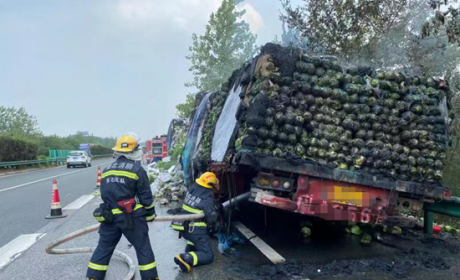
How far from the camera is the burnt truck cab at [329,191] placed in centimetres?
399

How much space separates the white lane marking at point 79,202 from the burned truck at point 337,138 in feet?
17.3

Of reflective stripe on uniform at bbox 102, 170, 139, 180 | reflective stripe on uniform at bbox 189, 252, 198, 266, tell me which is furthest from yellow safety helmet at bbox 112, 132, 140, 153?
reflective stripe on uniform at bbox 189, 252, 198, 266

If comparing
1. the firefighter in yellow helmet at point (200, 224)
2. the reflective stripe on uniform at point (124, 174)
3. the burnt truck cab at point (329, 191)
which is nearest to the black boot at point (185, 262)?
the firefighter in yellow helmet at point (200, 224)

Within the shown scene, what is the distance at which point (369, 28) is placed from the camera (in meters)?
10.7

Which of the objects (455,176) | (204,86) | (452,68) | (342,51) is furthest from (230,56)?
(455,176)

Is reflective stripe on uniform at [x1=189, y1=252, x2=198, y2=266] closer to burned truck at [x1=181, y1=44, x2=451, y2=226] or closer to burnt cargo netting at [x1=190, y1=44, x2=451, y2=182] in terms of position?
burned truck at [x1=181, y1=44, x2=451, y2=226]

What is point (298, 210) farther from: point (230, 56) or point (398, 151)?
point (230, 56)

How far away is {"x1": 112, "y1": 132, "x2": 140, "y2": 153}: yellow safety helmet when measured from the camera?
3.69 metres

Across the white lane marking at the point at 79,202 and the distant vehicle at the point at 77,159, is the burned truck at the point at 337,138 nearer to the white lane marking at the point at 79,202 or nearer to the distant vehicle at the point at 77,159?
the white lane marking at the point at 79,202

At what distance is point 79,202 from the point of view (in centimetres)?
923

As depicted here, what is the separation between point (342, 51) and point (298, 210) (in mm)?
8034

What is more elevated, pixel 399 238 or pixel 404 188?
pixel 404 188

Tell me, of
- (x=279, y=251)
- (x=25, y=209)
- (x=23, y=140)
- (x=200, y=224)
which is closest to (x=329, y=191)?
(x=279, y=251)

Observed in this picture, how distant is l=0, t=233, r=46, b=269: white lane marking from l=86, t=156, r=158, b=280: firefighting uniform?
5.26ft
